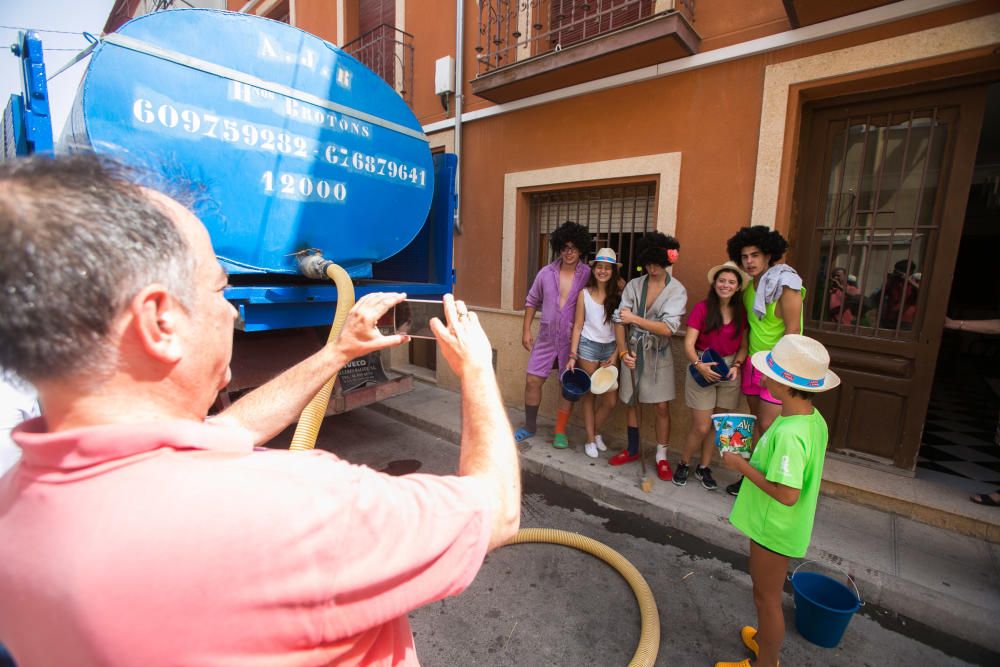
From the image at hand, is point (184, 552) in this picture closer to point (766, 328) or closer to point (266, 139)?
point (266, 139)

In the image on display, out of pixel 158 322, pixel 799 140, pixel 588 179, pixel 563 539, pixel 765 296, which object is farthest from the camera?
pixel 588 179

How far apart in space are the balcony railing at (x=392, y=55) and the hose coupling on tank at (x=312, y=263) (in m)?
4.11

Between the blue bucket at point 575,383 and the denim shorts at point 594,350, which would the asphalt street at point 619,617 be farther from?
the denim shorts at point 594,350

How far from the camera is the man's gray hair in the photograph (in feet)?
1.92

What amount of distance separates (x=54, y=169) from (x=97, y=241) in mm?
117

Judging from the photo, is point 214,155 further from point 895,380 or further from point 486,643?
point 895,380

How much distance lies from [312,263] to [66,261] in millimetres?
2468

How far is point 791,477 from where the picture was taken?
192cm

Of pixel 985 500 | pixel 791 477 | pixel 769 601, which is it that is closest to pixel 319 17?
pixel 791 477

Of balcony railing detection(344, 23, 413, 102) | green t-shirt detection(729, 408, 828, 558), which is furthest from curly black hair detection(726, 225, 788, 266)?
balcony railing detection(344, 23, 413, 102)

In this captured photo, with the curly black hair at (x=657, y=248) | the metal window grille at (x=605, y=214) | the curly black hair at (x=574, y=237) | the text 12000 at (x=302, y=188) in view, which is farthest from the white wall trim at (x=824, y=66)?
the text 12000 at (x=302, y=188)

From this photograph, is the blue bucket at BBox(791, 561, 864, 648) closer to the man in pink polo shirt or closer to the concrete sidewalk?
the concrete sidewalk

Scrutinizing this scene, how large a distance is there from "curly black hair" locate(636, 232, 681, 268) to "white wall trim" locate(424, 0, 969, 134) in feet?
4.81

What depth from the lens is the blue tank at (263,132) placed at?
2336mm
